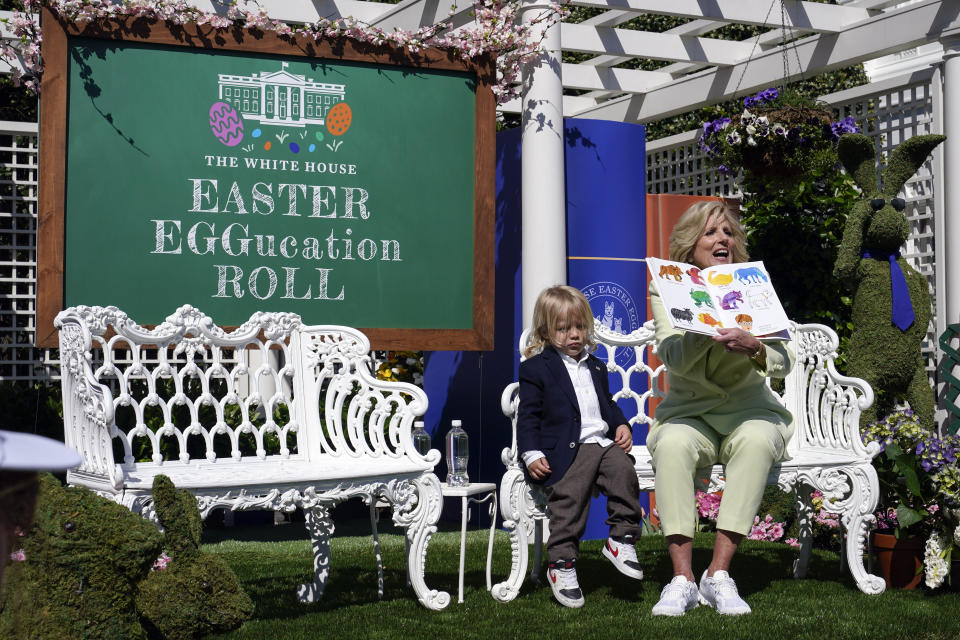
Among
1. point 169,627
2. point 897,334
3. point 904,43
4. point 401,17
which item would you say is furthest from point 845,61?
point 169,627

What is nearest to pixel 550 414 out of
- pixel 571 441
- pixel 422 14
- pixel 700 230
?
pixel 571 441

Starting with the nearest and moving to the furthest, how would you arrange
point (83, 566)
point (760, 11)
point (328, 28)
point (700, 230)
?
point (83, 566) < point (700, 230) < point (328, 28) < point (760, 11)

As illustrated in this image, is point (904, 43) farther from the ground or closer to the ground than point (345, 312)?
farther from the ground

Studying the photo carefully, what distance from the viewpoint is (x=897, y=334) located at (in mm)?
5637

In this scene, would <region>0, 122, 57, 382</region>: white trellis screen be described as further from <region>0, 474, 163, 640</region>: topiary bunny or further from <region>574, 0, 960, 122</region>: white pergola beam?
<region>574, 0, 960, 122</region>: white pergola beam

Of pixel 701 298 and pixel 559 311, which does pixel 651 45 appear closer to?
pixel 559 311

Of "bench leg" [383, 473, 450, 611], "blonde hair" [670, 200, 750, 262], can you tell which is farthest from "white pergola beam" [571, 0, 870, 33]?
"bench leg" [383, 473, 450, 611]

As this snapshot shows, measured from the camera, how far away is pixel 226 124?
538 cm

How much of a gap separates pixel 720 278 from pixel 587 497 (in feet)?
3.06

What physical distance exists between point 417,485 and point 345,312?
1672 mm

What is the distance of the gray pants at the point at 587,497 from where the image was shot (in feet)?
12.9

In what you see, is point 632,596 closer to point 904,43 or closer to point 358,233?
point 358,233

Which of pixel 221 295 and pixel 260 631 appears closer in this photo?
pixel 260 631

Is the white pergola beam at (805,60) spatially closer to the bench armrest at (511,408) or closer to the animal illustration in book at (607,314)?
the animal illustration in book at (607,314)
